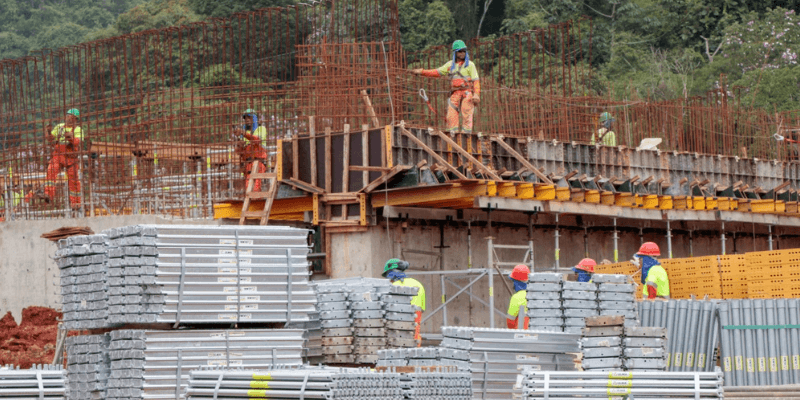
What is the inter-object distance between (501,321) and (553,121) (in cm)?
675

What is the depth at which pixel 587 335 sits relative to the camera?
1405 centimetres

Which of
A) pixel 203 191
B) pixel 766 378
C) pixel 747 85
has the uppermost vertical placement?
pixel 747 85

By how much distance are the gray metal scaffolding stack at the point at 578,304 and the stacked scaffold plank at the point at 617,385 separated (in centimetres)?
216

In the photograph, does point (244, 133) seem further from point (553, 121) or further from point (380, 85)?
point (553, 121)

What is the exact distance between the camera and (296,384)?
1266 centimetres

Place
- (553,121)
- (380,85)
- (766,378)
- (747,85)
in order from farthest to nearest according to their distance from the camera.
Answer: (747,85), (553,121), (380,85), (766,378)

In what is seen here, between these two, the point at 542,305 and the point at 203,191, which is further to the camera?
the point at 203,191

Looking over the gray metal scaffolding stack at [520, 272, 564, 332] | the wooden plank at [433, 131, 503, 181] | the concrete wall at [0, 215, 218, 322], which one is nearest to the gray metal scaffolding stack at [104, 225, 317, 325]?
the gray metal scaffolding stack at [520, 272, 564, 332]

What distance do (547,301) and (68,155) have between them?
1171cm

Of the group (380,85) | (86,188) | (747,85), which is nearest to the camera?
(380,85)

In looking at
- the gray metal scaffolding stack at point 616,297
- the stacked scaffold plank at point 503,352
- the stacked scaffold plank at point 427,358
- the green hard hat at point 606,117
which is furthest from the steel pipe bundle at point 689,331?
the green hard hat at point 606,117

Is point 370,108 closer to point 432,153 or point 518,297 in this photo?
point 432,153

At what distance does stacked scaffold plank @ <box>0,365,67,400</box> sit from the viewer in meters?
12.8

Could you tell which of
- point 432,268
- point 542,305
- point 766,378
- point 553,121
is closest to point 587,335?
point 542,305
